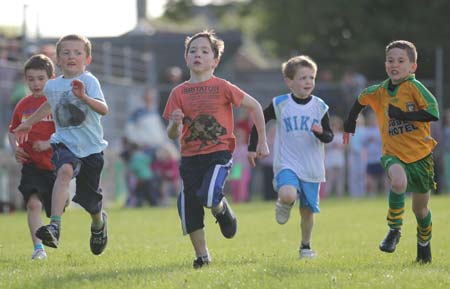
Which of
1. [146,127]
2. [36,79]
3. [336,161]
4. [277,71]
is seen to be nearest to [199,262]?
[36,79]

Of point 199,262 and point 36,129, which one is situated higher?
point 36,129

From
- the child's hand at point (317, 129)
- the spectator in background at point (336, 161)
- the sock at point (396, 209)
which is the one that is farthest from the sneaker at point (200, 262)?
the spectator in background at point (336, 161)

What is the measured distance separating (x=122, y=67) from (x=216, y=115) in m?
19.1

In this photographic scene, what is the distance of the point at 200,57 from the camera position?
9.62m

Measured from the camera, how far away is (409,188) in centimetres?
988

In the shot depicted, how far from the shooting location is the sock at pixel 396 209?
9.86m

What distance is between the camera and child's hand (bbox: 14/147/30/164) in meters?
10.9

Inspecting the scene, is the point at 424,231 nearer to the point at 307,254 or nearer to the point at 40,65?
the point at 307,254

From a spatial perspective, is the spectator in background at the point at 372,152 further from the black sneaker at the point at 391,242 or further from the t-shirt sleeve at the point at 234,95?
the t-shirt sleeve at the point at 234,95

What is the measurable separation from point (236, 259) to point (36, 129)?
8.10ft

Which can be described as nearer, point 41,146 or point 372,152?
point 41,146

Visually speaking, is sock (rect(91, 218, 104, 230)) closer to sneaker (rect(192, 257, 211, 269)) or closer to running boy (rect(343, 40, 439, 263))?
sneaker (rect(192, 257, 211, 269))

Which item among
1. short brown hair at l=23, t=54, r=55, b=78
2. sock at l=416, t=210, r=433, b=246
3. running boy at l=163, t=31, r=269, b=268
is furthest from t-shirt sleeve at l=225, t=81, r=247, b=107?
short brown hair at l=23, t=54, r=55, b=78

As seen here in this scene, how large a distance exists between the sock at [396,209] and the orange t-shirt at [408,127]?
334mm
